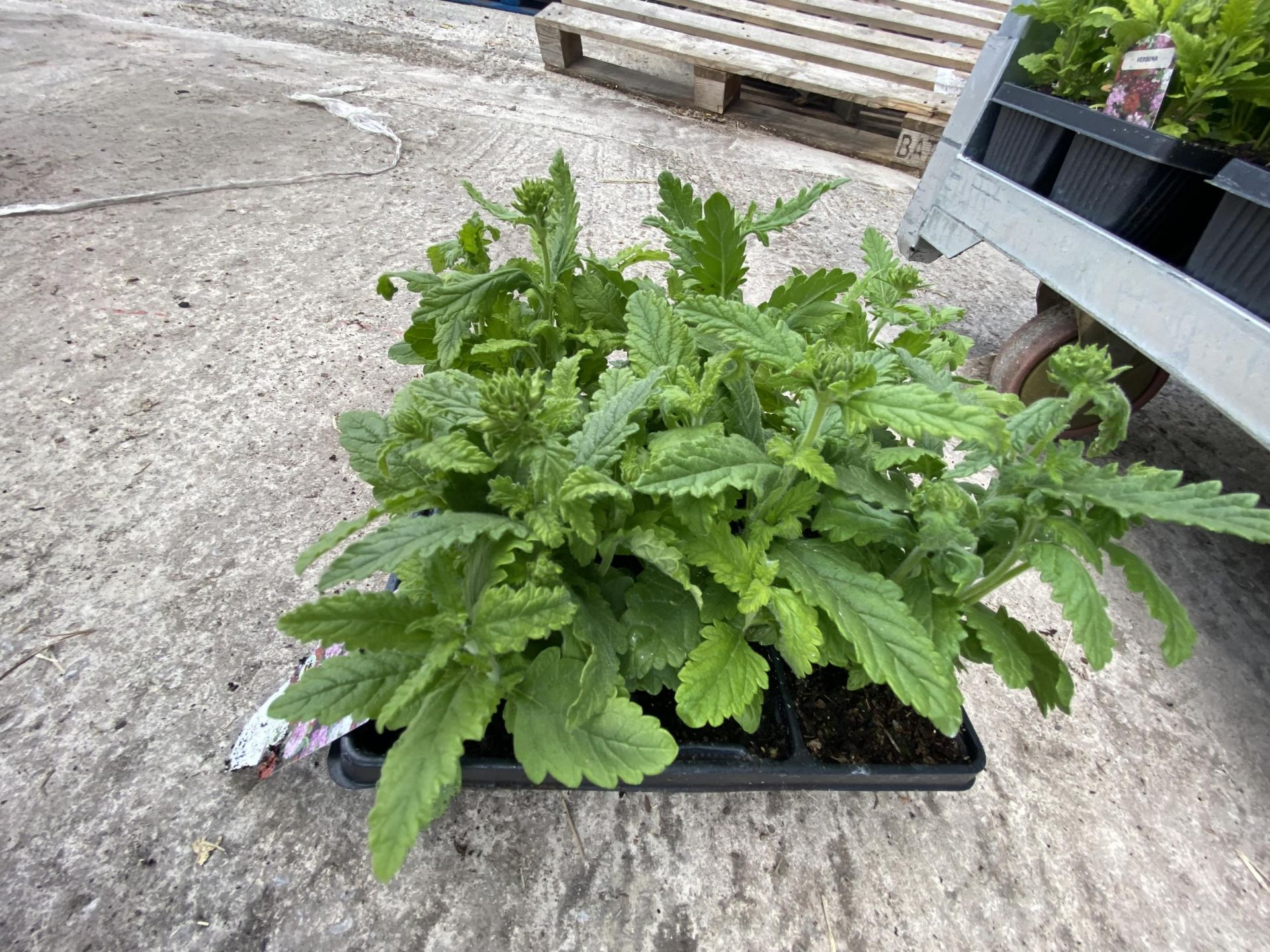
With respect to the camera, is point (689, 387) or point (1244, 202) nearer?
point (689, 387)

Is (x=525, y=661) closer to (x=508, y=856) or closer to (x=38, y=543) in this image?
(x=508, y=856)

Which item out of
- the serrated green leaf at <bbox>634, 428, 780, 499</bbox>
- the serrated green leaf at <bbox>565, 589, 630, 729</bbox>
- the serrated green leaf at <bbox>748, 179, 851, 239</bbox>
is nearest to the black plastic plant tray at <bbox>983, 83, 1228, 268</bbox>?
the serrated green leaf at <bbox>748, 179, 851, 239</bbox>

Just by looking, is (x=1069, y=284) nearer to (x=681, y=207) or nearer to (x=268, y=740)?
(x=681, y=207)

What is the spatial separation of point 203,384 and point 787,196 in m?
2.90

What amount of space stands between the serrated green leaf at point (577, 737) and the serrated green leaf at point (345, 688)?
174mm

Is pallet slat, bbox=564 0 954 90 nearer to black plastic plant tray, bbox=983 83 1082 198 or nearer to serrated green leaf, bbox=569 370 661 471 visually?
black plastic plant tray, bbox=983 83 1082 198

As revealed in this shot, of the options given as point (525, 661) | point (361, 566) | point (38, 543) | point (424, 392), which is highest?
point (424, 392)

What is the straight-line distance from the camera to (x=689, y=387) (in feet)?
3.36

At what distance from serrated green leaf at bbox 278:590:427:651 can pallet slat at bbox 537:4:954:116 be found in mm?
4239

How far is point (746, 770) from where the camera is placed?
1157mm

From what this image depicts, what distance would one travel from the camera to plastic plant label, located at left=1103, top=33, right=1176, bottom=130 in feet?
6.11

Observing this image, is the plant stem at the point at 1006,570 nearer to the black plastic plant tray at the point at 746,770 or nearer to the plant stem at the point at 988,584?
the plant stem at the point at 988,584

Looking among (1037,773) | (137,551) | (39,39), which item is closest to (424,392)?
(137,551)

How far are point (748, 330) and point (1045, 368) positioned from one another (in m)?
1.83
